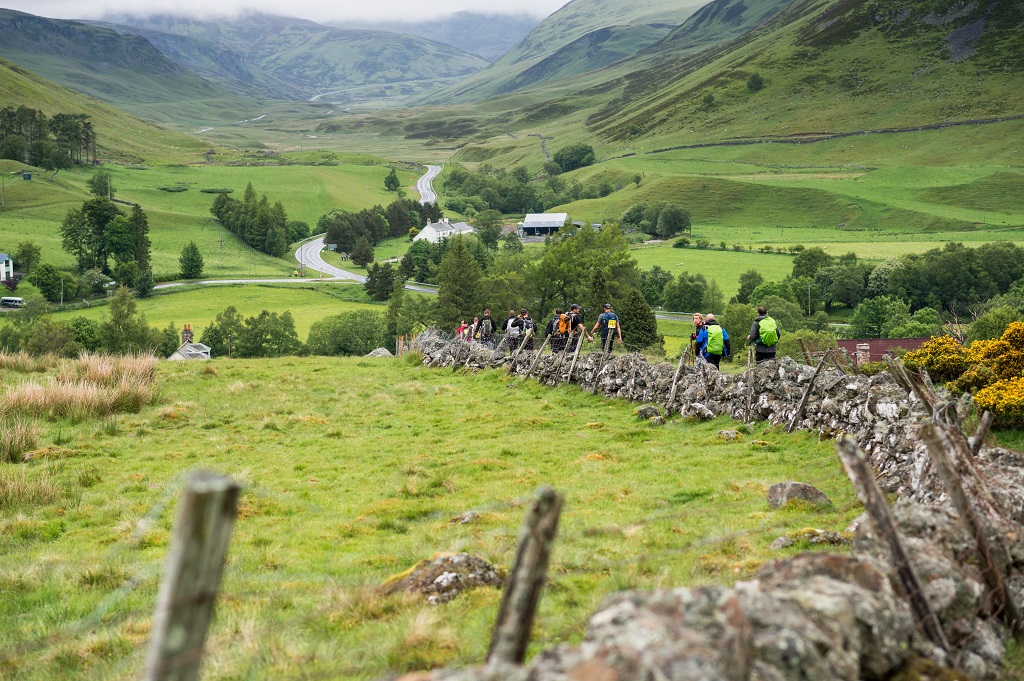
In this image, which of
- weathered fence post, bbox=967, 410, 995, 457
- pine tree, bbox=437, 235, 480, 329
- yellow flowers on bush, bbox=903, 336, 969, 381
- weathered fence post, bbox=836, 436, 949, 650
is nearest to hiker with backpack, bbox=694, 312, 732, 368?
yellow flowers on bush, bbox=903, 336, 969, 381

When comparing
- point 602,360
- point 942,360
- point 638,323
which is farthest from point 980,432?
point 638,323

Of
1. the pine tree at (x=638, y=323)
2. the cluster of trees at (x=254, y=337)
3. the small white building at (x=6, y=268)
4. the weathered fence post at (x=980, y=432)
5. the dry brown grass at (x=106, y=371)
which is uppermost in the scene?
the weathered fence post at (x=980, y=432)

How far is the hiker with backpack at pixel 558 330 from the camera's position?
3028cm

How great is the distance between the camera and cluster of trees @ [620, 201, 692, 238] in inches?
6993

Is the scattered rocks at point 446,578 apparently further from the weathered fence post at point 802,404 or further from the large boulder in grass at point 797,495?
the weathered fence post at point 802,404

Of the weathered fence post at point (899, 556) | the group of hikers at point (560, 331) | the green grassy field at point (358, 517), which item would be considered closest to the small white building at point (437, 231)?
the group of hikers at point (560, 331)

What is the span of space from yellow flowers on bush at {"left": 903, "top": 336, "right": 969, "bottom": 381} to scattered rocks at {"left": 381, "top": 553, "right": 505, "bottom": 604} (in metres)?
13.9

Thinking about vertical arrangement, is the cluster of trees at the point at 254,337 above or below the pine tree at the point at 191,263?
below

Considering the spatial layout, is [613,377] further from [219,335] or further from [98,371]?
[219,335]

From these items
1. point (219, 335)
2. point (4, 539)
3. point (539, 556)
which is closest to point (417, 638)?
point (539, 556)

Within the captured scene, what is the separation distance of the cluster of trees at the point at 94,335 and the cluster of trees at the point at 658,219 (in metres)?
122

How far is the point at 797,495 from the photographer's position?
11828 millimetres

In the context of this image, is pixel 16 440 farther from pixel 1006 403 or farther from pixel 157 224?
pixel 157 224

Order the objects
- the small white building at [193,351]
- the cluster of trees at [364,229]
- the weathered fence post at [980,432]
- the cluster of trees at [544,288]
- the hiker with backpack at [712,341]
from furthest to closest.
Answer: the cluster of trees at [364,229] < the cluster of trees at [544,288] < the small white building at [193,351] < the hiker with backpack at [712,341] < the weathered fence post at [980,432]
